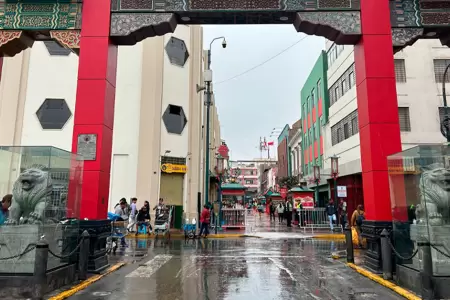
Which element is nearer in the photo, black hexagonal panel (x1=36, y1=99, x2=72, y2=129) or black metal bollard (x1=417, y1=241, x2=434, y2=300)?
black metal bollard (x1=417, y1=241, x2=434, y2=300)

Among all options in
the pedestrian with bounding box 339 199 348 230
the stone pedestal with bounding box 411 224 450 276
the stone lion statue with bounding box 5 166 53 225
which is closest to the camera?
the stone pedestal with bounding box 411 224 450 276

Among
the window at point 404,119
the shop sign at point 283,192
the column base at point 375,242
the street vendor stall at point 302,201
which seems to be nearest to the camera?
the column base at point 375,242

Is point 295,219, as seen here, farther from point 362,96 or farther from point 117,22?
point 117,22

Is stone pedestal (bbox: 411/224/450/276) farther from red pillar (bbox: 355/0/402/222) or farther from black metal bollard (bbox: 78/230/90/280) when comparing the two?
black metal bollard (bbox: 78/230/90/280)

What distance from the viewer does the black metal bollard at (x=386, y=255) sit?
7801 mm

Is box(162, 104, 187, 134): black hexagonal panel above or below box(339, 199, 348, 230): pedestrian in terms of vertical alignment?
above

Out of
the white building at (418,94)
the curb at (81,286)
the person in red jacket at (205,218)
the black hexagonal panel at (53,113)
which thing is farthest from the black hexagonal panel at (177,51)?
the curb at (81,286)

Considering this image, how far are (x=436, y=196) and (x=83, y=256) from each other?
24.7 ft

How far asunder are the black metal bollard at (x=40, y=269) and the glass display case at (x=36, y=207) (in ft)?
1.36

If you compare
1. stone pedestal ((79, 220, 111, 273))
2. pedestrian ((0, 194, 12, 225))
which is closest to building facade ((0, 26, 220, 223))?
stone pedestal ((79, 220, 111, 273))

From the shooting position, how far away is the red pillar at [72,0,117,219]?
8.89 metres

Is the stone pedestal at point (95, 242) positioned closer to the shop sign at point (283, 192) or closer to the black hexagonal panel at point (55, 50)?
the black hexagonal panel at point (55, 50)

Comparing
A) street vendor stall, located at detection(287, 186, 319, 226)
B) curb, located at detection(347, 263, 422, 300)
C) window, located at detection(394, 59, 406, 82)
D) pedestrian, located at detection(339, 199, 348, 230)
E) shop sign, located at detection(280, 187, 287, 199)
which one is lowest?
curb, located at detection(347, 263, 422, 300)

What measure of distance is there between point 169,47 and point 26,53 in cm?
838
